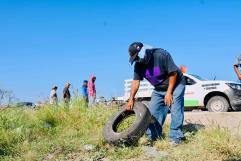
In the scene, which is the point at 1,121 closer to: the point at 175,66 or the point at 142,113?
the point at 142,113

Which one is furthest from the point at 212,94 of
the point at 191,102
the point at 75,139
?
the point at 75,139

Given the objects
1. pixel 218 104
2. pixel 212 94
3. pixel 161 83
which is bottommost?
pixel 218 104

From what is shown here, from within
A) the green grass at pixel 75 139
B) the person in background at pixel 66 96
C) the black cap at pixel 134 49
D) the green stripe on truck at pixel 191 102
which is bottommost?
the green grass at pixel 75 139

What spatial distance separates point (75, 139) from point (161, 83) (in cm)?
184

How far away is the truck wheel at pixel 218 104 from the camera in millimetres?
16906

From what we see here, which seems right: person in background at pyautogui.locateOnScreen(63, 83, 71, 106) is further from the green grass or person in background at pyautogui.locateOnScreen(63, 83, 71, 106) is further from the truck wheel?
the truck wheel

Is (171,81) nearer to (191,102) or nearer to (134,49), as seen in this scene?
(134,49)

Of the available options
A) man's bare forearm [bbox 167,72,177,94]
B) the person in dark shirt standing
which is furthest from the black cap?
man's bare forearm [bbox 167,72,177,94]

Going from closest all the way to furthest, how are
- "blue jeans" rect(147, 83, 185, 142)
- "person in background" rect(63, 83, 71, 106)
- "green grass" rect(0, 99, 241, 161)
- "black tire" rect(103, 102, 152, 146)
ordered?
1. "green grass" rect(0, 99, 241, 161)
2. "black tire" rect(103, 102, 152, 146)
3. "blue jeans" rect(147, 83, 185, 142)
4. "person in background" rect(63, 83, 71, 106)

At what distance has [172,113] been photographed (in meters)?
8.30

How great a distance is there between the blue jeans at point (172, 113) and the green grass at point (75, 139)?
216mm

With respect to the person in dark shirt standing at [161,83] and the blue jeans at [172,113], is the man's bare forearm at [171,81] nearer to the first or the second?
the person in dark shirt standing at [161,83]

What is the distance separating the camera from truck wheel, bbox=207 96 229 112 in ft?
55.5

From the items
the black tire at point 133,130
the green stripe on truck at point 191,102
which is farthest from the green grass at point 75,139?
the green stripe on truck at point 191,102
